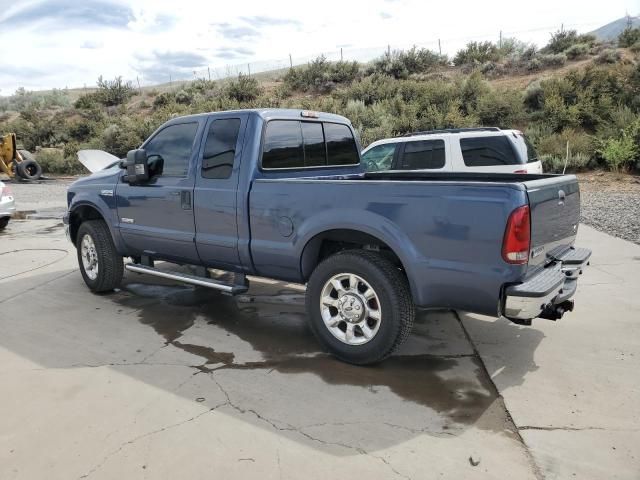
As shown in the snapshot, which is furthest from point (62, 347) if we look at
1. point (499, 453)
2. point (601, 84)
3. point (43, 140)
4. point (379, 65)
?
point (43, 140)

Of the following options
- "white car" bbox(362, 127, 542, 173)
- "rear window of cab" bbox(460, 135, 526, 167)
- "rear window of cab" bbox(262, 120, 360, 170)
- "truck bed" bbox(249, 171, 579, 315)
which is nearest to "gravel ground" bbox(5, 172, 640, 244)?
"white car" bbox(362, 127, 542, 173)

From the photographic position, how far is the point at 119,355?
4250mm

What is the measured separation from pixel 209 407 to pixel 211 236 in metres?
1.84

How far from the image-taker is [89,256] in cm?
614

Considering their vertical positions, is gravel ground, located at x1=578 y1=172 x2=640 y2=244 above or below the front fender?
below

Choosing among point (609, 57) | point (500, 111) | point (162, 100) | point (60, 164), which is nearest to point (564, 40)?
point (609, 57)

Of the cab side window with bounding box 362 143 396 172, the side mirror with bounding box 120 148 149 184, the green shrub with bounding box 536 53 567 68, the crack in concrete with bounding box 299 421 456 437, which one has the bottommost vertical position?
the crack in concrete with bounding box 299 421 456 437

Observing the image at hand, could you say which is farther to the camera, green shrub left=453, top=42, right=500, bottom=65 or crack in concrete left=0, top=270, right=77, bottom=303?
green shrub left=453, top=42, right=500, bottom=65

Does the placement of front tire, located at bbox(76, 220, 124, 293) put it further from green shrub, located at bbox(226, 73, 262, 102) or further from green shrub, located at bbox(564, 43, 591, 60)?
green shrub, located at bbox(564, 43, 591, 60)

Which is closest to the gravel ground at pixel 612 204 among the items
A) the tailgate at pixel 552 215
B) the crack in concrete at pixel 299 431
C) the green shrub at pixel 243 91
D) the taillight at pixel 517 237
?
the tailgate at pixel 552 215

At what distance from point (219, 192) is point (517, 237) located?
2632 millimetres

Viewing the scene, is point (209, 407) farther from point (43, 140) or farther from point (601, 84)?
point (43, 140)

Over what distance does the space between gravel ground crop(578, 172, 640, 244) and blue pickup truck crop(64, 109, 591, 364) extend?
210 inches

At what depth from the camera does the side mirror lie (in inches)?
204
